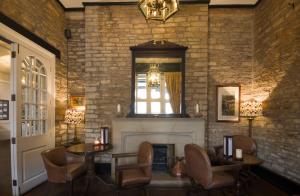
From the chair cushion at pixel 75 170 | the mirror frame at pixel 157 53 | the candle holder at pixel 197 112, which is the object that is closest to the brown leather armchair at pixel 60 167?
the chair cushion at pixel 75 170

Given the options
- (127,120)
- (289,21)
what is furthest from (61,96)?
(289,21)

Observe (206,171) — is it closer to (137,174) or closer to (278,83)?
(137,174)

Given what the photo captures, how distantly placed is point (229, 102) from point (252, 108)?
551mm

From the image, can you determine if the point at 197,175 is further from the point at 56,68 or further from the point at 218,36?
the point at 56,68

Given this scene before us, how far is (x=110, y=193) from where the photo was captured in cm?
344

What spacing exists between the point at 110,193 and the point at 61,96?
2406 millimetres

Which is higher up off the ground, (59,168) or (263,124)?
(263,124)

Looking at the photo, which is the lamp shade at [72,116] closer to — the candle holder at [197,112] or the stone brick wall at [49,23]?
the stone brick wall at [49,23]

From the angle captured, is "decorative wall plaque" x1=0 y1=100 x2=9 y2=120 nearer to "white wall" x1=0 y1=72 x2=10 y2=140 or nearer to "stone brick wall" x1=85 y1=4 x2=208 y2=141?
"white wall" x1=0 y1=72 x2=10 y2=140

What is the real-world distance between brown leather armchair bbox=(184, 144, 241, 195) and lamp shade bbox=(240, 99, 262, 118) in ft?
5.60

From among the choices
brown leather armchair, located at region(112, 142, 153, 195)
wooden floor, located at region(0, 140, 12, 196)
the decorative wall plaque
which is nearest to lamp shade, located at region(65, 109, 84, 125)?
wooden floor, located at region(0, 140, 12, 196)

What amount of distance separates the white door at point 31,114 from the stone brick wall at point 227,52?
11.1 feet

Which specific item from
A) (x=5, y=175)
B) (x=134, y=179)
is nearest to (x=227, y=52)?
(x=134, y=179)

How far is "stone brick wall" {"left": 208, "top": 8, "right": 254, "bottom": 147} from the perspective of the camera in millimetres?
4734
